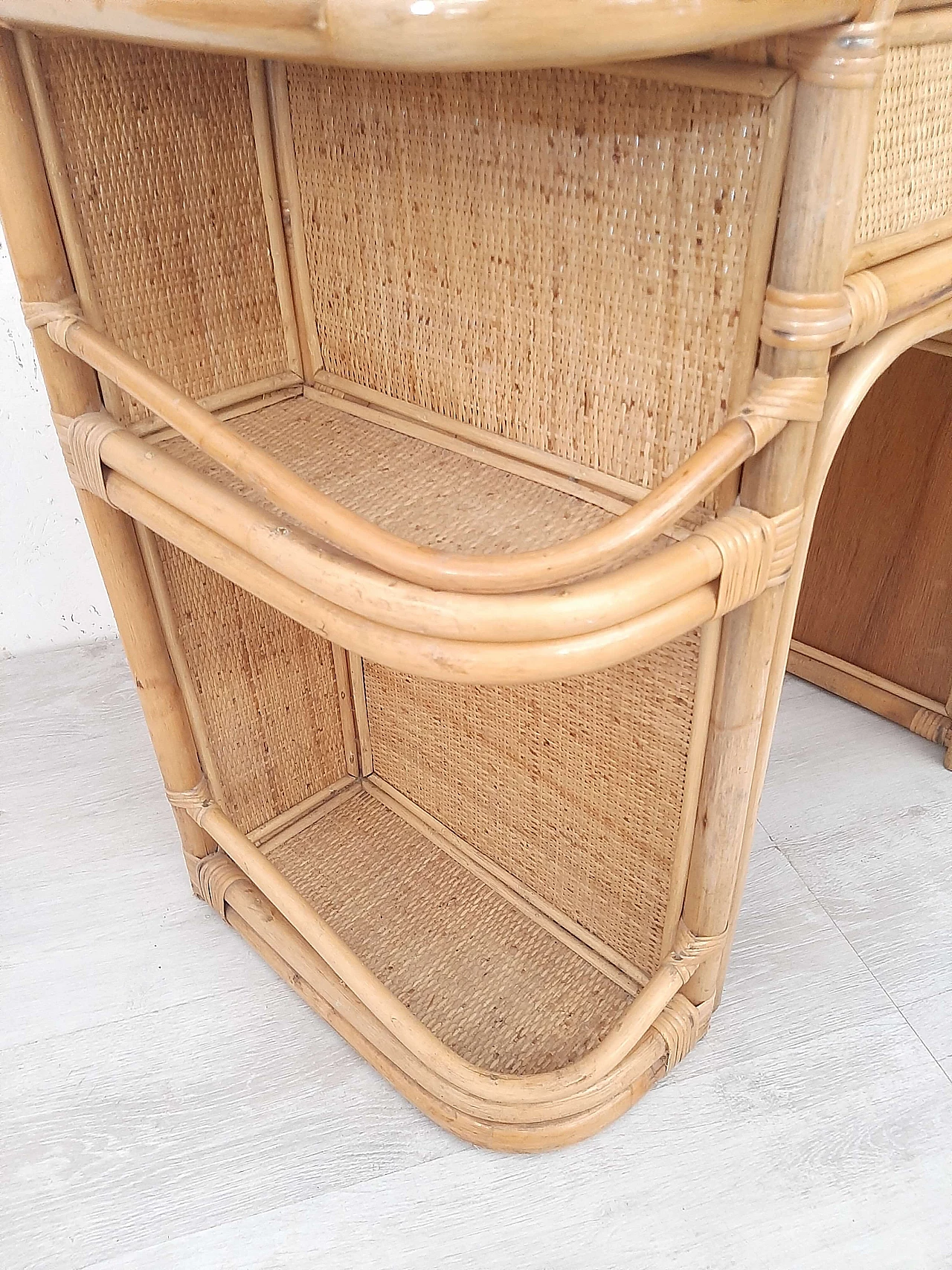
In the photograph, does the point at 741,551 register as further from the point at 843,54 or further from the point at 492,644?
the point at 843,54

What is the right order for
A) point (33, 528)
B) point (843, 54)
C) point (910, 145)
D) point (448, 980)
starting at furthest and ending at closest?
1. point (33, 528)
2. point (448, 980)
3. point (910, 145)
4. point (843, 54)

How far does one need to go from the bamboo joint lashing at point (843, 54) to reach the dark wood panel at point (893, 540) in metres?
0.72

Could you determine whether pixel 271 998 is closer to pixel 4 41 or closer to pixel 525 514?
pixel 525 514

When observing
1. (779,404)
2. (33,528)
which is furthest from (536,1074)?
(33,528)

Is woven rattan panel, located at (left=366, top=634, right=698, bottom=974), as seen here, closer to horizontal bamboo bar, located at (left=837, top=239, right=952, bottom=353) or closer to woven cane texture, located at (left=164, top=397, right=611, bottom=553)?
woven cane texture, located at (left=164, top=397, right=611, bottom=553)

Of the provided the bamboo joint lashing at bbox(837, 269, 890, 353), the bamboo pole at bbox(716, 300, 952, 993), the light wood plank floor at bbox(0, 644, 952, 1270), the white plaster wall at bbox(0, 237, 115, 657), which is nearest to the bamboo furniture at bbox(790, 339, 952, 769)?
the light wood plank floor at bbox(0, 644, 952, 1270)

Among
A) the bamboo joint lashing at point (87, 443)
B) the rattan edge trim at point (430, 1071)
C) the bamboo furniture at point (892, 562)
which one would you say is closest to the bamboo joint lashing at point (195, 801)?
the rattan edge trim at point (430, 1071)

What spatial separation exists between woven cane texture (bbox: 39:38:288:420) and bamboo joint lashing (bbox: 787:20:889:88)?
20.3 inches

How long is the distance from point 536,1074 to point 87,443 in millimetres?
666

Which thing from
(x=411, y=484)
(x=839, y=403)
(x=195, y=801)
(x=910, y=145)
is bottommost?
(x=195, y=801)

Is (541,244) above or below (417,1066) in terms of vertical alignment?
above

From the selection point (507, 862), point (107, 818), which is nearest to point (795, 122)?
point (507, 862)

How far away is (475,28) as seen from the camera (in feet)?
1.40

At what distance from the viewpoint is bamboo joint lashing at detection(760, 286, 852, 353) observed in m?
0.60
